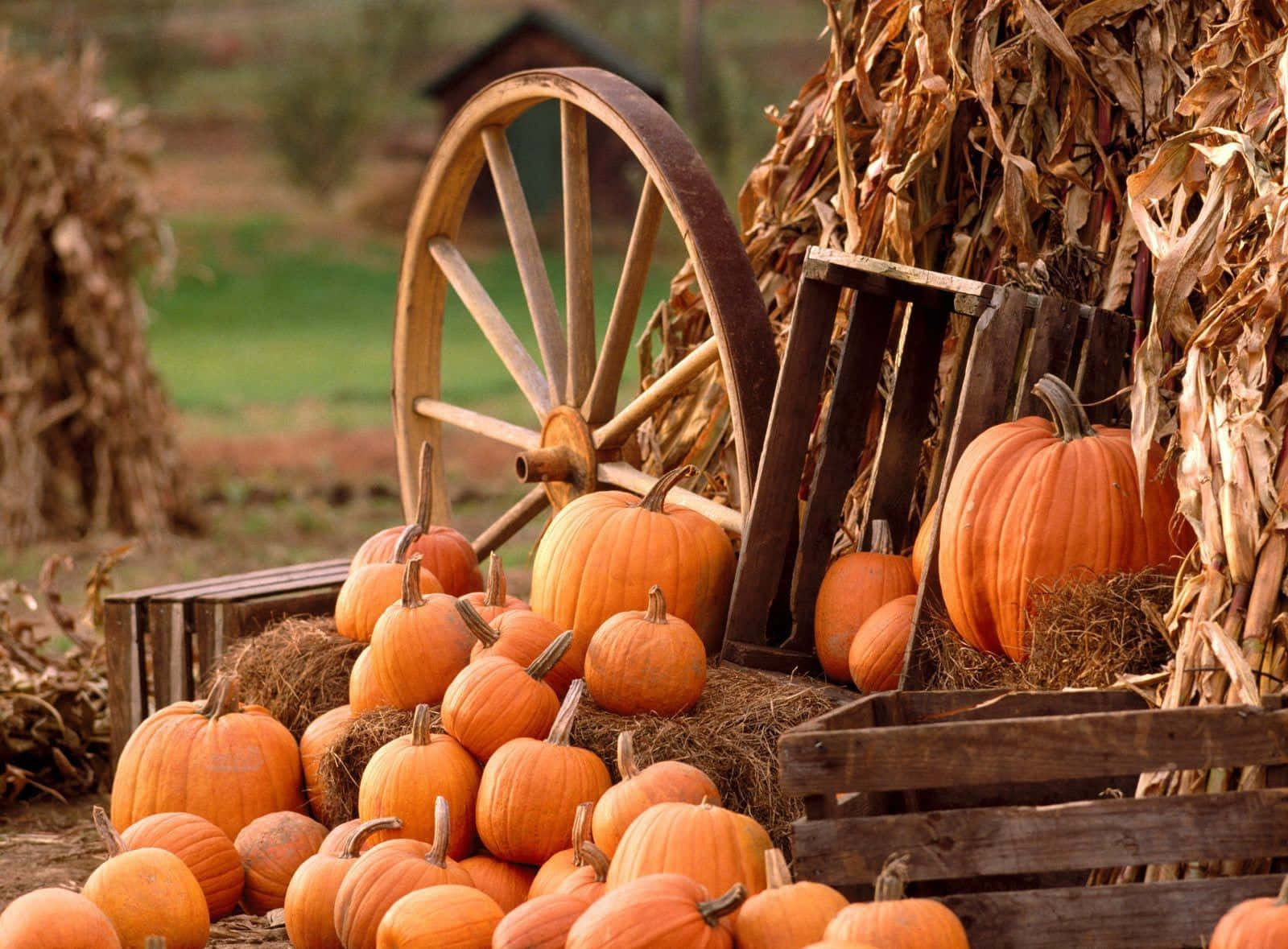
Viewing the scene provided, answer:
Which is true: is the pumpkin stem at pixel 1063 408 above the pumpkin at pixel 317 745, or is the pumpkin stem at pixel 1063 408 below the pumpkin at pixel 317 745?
above

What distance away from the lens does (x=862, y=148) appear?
160 inches

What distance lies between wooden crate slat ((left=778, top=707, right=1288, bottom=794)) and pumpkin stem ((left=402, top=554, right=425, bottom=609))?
49.3 inches

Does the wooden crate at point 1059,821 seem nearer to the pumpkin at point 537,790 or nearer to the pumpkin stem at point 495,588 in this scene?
the pumpkin at point 537,790

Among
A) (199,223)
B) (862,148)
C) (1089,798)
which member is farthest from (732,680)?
(199,223)

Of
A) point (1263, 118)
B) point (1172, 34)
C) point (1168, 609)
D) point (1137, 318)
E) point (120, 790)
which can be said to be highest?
point (1172, 34)

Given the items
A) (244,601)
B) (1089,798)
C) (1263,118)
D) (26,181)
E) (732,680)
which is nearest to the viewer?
(1089,798)

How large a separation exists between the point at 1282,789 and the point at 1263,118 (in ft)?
4.04

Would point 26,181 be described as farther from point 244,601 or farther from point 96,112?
point 244,601

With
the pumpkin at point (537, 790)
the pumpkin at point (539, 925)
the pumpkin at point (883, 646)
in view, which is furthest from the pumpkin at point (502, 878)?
the pumpkin at point (883, 646)

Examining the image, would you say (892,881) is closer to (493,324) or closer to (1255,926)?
(1255,926)

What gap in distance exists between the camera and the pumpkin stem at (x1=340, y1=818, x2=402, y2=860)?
284cm

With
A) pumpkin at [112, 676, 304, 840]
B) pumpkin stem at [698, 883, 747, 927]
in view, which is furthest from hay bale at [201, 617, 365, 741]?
pumpkin stem at [698, 883, 747, 927]

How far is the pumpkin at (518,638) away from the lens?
3.11 m

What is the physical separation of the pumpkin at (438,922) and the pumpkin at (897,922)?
0.66m
